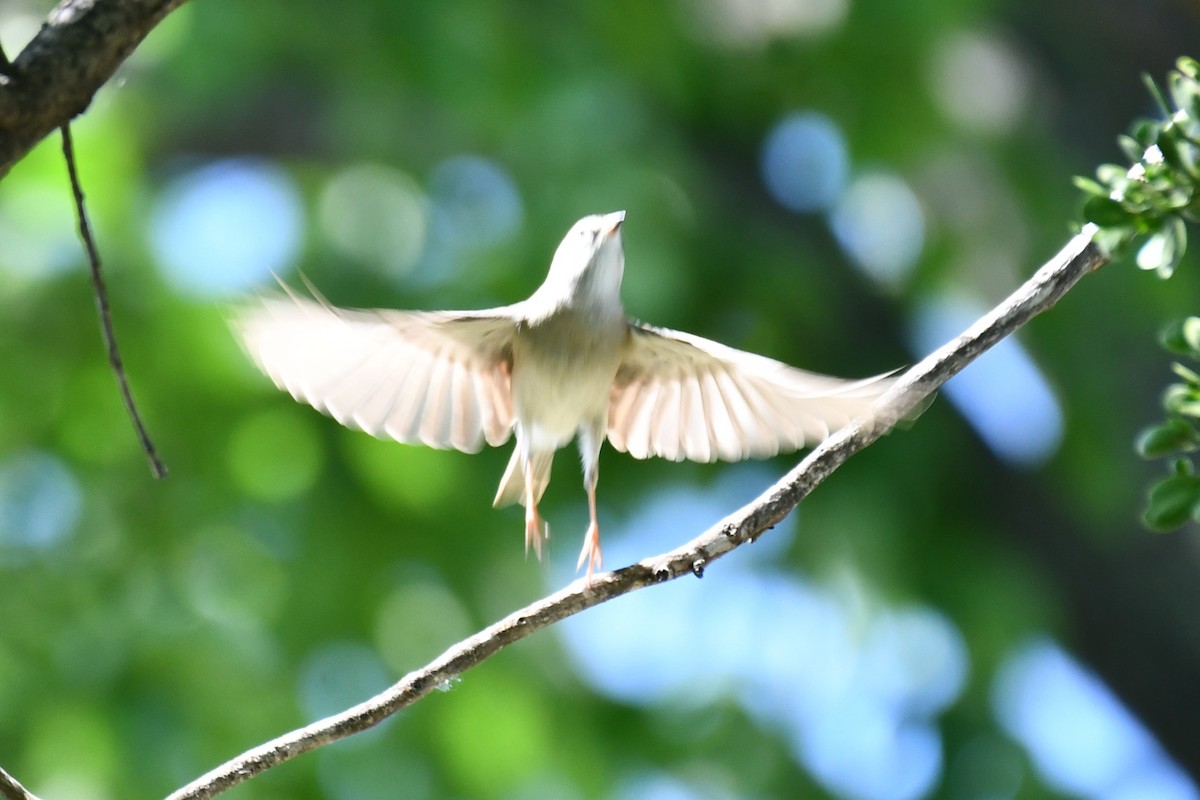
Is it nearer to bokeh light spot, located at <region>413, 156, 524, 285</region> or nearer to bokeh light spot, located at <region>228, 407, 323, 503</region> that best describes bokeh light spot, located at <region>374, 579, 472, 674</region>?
bokeh light spot, located at <region>228, 407, 323, 503</region>

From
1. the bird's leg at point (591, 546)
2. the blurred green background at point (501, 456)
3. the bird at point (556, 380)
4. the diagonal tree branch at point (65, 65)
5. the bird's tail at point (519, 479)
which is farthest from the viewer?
the blurred green background at point (501, 456)

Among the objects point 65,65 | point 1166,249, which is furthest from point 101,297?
point 1166,249

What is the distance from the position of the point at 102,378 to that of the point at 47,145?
2.62 feet

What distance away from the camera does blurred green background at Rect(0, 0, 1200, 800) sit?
412cm

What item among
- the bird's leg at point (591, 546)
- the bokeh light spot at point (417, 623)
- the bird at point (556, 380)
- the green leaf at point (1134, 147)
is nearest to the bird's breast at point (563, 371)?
the bird at point (556, 380)

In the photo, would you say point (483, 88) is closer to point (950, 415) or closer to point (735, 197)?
point (735, 197)

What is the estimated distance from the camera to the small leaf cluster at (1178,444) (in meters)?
0.95

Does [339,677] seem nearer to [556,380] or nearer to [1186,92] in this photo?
[556,380]

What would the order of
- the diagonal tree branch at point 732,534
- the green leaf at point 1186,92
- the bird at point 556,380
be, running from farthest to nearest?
the bird at point 556,380 → the diagonal tree branch at point 732,534 → the green leaf at point 1186,92

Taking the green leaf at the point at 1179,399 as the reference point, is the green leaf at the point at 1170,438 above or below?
below

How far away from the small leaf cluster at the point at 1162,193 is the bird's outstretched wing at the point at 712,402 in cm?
104

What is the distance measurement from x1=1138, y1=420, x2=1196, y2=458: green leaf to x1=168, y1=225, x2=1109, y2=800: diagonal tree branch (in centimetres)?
36

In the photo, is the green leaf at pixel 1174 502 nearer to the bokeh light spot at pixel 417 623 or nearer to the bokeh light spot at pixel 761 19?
the bokeh light spot at pixel 417 623

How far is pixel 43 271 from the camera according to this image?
4328mm
